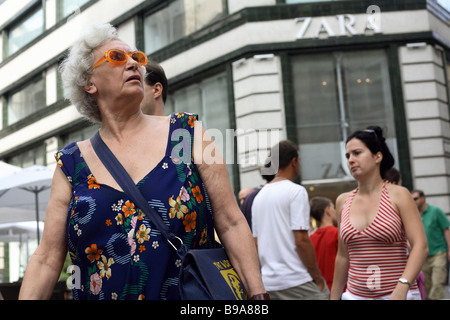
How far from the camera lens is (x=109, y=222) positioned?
206cm

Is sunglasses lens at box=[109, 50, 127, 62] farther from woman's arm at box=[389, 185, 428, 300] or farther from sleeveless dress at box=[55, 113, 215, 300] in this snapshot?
woman's arm at box=[389, 185, 428, 300]

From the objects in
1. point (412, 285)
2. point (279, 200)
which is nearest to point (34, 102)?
point (279, 200)

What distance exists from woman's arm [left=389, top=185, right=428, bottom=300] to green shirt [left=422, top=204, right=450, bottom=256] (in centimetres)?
544

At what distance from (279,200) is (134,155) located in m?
2.64

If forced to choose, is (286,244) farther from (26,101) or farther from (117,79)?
(26,101)

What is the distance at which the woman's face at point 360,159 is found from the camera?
12.4ft

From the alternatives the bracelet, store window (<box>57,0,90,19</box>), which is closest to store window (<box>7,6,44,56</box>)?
store window (<box>57,0,90,19</box>)

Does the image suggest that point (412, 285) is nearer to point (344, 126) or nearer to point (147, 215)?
point (147, 215)

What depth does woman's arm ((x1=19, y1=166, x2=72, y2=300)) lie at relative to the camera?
2.12 m

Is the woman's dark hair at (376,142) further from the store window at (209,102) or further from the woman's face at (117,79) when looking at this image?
the store window at (209,102)

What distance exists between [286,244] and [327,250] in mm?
1078

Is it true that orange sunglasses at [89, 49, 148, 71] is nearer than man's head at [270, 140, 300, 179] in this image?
Yes

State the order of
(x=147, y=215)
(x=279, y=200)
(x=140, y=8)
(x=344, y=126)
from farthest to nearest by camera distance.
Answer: (x=140, y=8)
(x=344, y=126)
(x=279, y=200)
(x=147, y=215)

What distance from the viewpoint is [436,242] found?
8.80 meters
